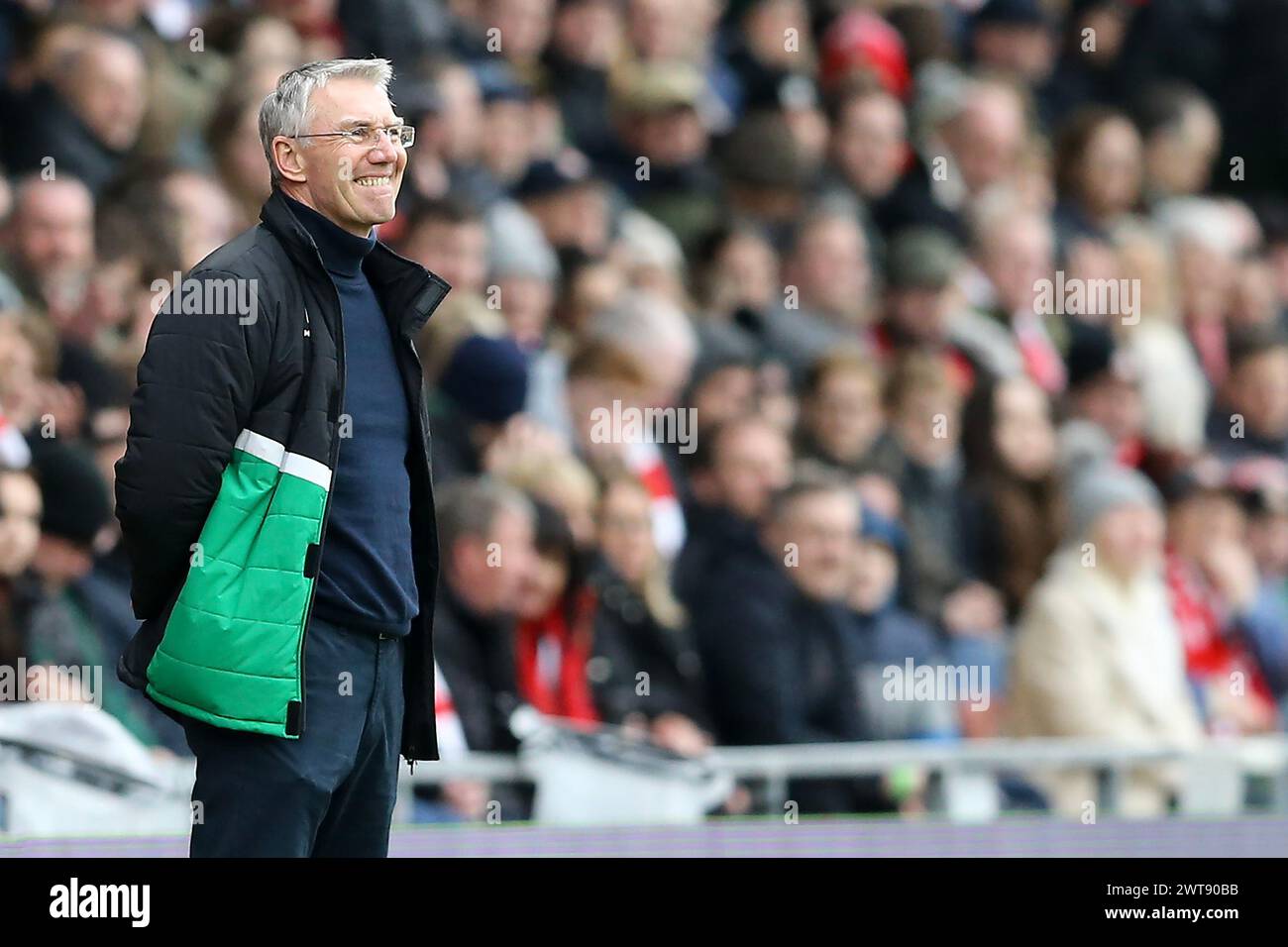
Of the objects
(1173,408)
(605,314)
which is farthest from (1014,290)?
(605,314)

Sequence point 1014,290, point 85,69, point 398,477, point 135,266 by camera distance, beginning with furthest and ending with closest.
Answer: point 1014,290 → point 85,69 → point 135,266 → point 398,477

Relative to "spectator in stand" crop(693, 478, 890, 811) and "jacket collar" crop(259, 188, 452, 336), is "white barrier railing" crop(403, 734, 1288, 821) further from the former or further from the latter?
"jacket collar" crop(259, 188, 452, 336)

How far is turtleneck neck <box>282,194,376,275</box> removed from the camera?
4340 millimetres

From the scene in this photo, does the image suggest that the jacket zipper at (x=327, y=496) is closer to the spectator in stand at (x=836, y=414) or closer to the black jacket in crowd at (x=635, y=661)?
the black jacket in crowd at (x=635, y=661)

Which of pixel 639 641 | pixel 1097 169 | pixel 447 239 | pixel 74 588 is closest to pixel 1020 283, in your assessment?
pixel 1097 169

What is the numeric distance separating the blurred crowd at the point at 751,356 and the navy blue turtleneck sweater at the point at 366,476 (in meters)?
2.19

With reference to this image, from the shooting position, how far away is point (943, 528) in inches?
358

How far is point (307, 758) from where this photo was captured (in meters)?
4.19

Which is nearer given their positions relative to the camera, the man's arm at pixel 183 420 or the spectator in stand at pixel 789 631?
the man's arm at pixel 183 420

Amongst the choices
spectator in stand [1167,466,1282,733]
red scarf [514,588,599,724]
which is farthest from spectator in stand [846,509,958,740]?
spectator in stand [1167,466,1282,733]

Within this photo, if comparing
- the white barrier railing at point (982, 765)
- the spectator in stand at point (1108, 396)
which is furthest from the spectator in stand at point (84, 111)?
the spectator in stand at point (1108, 396)

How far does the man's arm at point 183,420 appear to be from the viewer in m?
4.11
